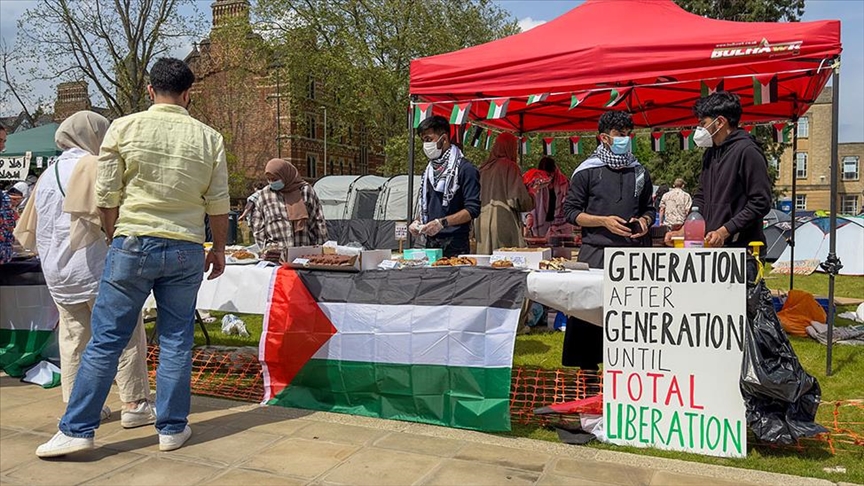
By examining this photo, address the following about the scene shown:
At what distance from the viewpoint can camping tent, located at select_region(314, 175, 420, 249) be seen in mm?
16875

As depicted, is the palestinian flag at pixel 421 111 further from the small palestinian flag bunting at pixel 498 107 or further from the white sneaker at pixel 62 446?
the white sneaker at pixel 62 446

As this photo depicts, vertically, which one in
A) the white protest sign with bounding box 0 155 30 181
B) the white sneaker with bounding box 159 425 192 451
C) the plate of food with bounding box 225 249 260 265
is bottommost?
the white sneaker with bounding box 159 425 192 451

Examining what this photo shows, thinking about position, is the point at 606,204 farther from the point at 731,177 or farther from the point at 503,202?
the point at 503,202

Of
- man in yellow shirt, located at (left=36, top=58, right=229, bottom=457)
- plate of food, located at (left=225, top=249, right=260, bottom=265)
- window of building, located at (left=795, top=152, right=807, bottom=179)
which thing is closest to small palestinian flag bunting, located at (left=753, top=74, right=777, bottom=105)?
plate of food, located at (left=225, top=249, right=260, bottom=265)

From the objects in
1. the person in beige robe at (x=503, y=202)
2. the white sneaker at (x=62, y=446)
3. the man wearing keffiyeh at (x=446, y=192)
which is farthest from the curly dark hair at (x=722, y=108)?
the white sneaker at (x=62, y=446)

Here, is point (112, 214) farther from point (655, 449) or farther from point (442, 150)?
point (655, 449)

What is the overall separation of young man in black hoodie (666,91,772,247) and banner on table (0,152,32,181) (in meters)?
11.6

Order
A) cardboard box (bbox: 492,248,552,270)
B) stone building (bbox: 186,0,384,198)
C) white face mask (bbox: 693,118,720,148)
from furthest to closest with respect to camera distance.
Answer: stone building (bbox: 186,0,384,198) < cardboard box (bbox: 492,248,552,270) < white face mask (bbox: 693,118,720,148)

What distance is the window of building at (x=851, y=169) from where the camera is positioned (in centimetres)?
5584

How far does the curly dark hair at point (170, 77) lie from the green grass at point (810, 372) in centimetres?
245

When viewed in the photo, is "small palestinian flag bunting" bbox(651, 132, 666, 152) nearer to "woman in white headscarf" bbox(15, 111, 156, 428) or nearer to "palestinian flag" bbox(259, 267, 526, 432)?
"palestinian flag" bbox(259, 267, 526, 432)

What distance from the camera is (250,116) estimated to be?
38938mm

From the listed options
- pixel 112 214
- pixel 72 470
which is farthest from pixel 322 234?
pixel 72 470

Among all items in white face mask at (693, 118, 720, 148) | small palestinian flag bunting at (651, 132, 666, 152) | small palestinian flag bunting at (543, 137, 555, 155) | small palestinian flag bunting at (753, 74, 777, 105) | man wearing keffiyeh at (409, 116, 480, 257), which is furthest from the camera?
small palestinian flag bunting at (543, 137, 555, 155)
